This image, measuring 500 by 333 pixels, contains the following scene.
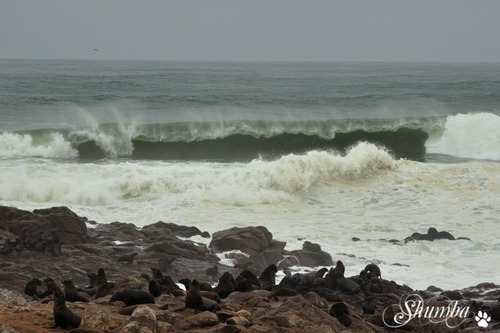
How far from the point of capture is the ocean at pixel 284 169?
20.8m

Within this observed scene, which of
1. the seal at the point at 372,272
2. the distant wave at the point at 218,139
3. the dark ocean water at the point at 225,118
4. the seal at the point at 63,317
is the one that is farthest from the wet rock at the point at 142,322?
the dark ocean water at the point at 225,118

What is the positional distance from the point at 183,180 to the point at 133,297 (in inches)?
645

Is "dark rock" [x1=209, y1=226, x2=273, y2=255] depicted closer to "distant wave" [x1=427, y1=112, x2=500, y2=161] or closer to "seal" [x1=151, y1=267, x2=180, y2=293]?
"seal" [x1=151, y1=267, x2=180, y2=293]

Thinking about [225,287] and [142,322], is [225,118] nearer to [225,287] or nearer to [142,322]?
[225,287]

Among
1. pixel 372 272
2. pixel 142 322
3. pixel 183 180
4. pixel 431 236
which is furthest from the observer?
pixel 183 180

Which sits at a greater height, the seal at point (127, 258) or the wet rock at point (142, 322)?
the wet rock at point (142, 322)

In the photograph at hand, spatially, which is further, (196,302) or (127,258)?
(127,258)

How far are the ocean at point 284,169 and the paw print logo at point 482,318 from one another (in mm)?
3469

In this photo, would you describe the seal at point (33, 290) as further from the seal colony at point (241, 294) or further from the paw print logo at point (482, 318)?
the paw print logo at point (482, 318)

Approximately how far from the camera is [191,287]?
11016mm

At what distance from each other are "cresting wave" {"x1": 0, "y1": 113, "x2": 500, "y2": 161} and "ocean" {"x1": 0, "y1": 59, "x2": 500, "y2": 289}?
0.32 ft

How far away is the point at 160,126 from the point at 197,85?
31958 mm

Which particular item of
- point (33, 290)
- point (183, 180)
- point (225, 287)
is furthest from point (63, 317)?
point (183, 180)

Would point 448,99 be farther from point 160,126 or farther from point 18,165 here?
point 18,165
